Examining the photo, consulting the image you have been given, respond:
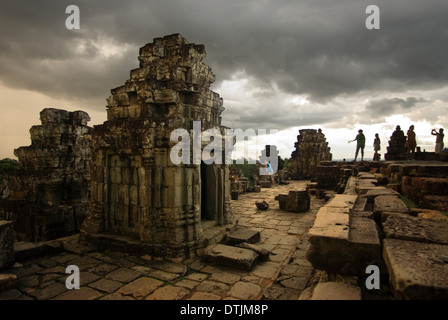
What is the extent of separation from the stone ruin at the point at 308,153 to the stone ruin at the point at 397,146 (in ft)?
16.1

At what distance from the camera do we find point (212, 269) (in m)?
4.65

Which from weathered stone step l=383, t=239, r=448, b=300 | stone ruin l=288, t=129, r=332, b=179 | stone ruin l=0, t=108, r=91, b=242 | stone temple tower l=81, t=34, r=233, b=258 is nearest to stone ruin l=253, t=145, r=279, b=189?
stone ruin l=288, t=129, r=332, b=179

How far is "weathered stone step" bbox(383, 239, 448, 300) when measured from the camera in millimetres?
1726

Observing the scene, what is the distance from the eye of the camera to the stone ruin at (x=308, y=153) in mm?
21469

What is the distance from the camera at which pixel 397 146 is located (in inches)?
691

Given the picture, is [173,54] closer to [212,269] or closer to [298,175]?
[212,269]

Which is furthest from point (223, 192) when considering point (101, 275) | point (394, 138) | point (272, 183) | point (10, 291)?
point (394, 138)

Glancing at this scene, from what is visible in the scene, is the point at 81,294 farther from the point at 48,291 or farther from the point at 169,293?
the point at 169,293

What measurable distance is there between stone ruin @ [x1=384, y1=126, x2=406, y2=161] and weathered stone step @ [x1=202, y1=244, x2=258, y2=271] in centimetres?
1709

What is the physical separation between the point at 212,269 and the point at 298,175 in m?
18.8

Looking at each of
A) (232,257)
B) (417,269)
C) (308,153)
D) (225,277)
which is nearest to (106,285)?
(225,277)

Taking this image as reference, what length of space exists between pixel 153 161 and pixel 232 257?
8.27 feet

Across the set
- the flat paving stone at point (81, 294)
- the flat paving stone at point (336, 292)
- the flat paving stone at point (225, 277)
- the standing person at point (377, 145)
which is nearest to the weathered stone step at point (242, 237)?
the flat paving stone at point (225, 277)

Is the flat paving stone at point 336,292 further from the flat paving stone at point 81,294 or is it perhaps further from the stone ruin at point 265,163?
the stone ruin at point 265,163
